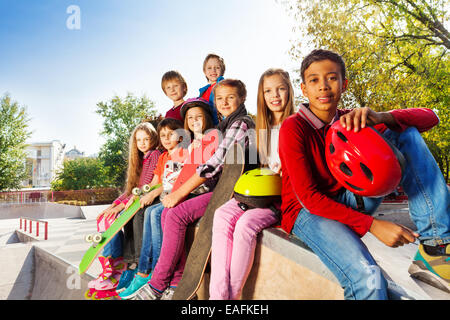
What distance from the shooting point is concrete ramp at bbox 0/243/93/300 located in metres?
4.30

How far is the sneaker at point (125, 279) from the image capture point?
10.7 feet

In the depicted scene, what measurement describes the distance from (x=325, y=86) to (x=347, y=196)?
69cm

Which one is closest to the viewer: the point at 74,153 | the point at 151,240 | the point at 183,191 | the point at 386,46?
the point at 183,191

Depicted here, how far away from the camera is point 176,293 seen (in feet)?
7.88

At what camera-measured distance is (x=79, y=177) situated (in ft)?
88.4

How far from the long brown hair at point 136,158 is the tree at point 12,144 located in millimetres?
28218

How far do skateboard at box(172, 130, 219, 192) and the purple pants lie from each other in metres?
0.32

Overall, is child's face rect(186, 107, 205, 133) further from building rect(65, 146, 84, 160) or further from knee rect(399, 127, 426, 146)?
building rect(65, 146, 84, 160)

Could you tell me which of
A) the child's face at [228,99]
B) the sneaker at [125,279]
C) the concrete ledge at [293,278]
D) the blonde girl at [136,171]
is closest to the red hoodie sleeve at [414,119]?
the concrete ledge at [293,278]

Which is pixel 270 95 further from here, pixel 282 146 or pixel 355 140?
pixel 355 140

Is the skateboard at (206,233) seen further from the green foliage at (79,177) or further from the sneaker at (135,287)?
the green foliage at (79,177)

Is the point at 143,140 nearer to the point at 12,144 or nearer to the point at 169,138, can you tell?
the point at 169,138

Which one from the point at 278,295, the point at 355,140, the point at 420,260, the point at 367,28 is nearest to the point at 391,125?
the point at 355,140

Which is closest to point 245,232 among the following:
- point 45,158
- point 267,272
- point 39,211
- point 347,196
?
point 267,272
